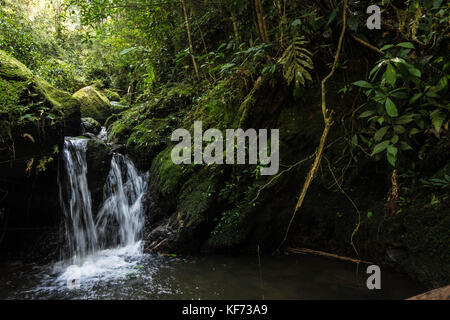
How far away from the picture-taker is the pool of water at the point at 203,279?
268cm

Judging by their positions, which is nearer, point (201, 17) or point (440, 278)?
point (440, 278)

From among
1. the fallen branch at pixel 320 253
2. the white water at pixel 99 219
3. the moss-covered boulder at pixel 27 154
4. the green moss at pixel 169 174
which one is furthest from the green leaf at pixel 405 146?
the moss-covered boulder at pixel 27 154

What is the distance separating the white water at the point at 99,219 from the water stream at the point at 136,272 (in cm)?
2

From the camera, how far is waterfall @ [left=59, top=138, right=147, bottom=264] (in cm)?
477

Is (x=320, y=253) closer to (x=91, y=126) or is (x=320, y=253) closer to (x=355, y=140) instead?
(x=355, y=140)

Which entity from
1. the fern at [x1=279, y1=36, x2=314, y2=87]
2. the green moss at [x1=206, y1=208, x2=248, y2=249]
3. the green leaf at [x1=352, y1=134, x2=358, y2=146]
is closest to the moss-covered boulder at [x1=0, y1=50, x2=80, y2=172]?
the green moss at [x1=206, y1=208, x2=248, y2=249]

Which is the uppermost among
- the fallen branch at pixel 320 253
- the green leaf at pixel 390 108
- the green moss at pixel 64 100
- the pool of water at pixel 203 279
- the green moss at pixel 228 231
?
the green moss at pixel 64 100

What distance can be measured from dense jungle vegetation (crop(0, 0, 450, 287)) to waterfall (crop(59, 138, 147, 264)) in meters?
0.31

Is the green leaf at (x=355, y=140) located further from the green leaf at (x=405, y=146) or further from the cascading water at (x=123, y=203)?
the cascading water at (x=123, y=203)

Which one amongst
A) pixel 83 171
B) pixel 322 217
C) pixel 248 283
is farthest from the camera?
pixel 83 171

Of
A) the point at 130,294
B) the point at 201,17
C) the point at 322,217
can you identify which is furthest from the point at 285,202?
the point at 201,17

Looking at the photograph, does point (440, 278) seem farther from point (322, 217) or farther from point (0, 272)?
point (0, 272)

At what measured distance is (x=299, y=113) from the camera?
3.84 metres
